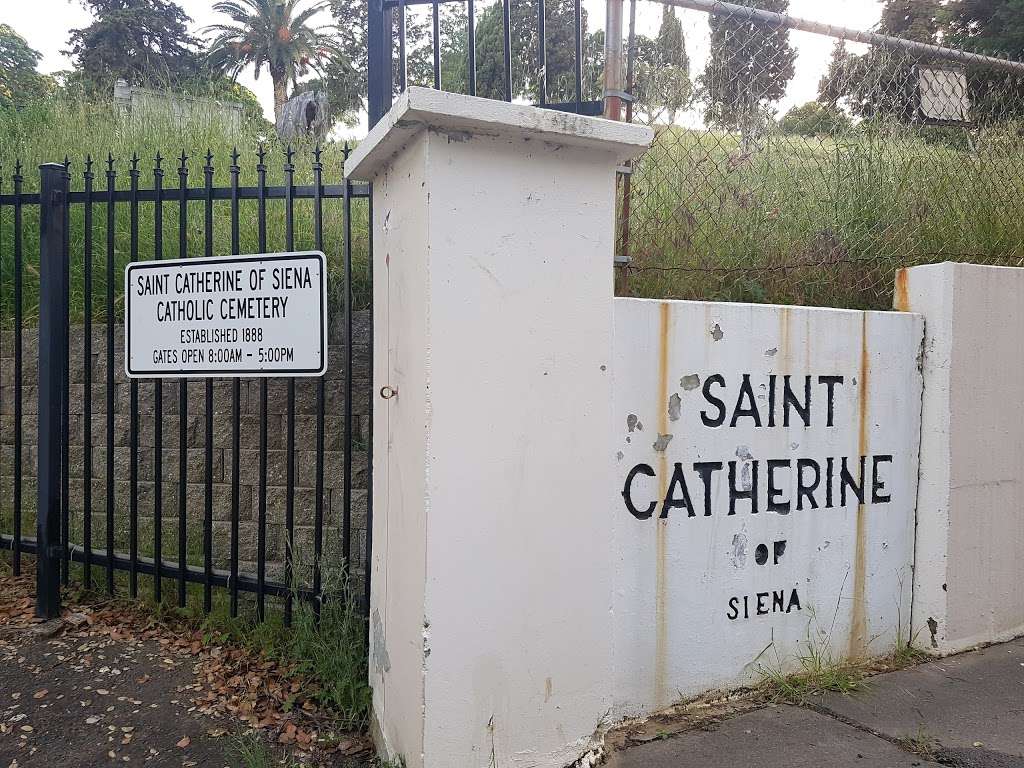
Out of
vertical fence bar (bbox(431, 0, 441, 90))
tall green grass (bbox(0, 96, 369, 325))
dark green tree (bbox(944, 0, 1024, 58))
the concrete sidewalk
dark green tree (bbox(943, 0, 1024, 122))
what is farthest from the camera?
dark green tree (bbox(944, 0, 1024, 58))

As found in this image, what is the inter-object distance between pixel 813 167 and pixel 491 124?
3.09 metres

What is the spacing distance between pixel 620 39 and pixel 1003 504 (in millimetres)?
2817

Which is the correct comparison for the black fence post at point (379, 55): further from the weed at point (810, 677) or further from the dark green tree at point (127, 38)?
the dark green tree at point (127, 38)

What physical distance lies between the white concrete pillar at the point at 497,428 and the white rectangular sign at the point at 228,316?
498mm

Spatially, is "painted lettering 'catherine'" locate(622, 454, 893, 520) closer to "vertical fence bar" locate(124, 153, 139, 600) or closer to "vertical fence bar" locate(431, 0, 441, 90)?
"vertical fence bar" locate(431, 0, 441, 90)

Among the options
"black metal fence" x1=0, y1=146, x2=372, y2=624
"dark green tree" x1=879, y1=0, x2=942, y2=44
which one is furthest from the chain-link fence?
"dark green tree" x1=879, y1=0, x2=942, y2=44

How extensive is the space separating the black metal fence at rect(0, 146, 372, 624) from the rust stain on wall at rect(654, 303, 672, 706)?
1126 mm

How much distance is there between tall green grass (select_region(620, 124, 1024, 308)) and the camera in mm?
4164

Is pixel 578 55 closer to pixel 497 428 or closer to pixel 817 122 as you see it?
pixel 497 428

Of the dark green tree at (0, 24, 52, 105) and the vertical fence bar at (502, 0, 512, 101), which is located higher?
the dark green tree at (0, 24, 52, 105)

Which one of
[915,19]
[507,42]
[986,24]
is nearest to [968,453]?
[507,42]

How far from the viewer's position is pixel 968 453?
372 centimetres

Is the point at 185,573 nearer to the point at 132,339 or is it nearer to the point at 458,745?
the point at 132,339

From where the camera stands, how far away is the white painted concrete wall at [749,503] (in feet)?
9.80
